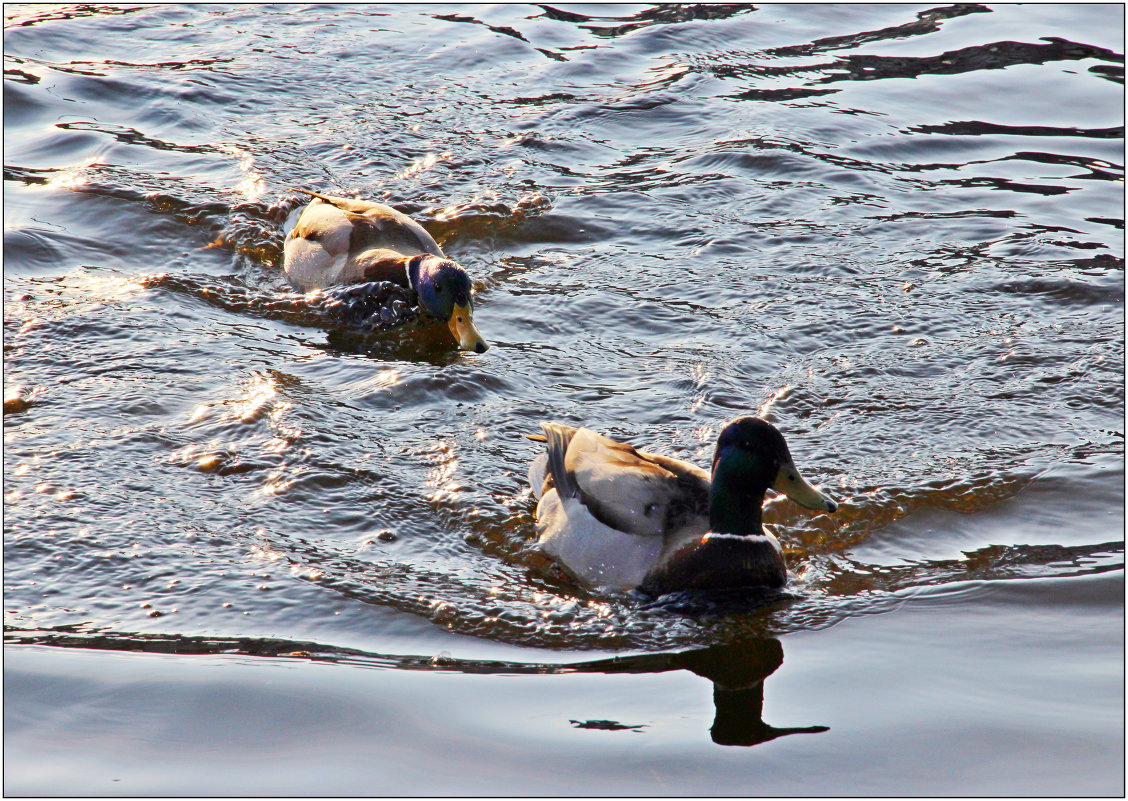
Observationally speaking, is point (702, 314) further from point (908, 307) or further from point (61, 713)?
point (61, 713)

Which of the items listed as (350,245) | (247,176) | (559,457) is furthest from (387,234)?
(559,457)

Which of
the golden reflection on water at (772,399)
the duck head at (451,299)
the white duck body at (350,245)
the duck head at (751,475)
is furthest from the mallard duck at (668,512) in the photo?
the white duck body at (350,245)

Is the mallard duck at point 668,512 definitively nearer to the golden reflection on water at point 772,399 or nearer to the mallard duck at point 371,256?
the golden reflection on water at point 772,399

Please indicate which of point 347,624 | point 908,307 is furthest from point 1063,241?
point 347,624

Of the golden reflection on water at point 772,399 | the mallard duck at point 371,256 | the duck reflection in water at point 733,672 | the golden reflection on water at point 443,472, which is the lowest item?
the duck reflection in water at point 733,672

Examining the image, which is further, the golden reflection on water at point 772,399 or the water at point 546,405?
the golden reflection on water at point 772,399

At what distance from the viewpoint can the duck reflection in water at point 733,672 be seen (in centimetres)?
393

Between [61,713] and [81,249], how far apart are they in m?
4.84

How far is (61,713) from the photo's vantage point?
154 inches

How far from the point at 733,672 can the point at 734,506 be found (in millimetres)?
730

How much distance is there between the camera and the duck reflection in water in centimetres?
393

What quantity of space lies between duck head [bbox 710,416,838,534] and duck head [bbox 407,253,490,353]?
2513 mm

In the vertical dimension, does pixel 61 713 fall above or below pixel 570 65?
below

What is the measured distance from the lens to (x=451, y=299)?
23.6 ft
